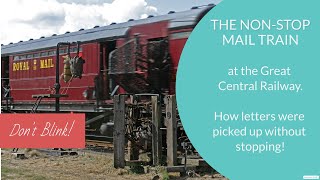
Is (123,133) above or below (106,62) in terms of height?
below

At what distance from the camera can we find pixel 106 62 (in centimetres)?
1655

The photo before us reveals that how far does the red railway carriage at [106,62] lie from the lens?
522 inches

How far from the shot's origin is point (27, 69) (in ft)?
68.5

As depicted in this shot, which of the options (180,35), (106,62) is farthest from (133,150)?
(106,62)

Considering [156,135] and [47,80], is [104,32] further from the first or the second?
[156,135]

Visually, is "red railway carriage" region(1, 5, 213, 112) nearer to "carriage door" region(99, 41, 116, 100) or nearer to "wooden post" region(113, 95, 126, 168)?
"carriage door" region(99, 41, 116, 100)

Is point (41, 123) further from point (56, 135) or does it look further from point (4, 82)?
point (4, 82)

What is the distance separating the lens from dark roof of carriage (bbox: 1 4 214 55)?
12734 millimetres

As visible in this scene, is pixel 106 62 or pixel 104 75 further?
pixel 106 62

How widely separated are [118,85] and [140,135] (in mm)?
3334

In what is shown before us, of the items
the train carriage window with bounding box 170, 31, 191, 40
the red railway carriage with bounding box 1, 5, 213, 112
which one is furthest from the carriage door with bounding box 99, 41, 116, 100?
the train carriage window with bounding box 170, 31, 191, 40

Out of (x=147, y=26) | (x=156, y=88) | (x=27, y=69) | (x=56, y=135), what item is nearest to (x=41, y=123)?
(x=56, y=135)

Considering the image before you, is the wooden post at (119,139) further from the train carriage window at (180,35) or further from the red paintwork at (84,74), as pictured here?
the train carriage window at (180,35)

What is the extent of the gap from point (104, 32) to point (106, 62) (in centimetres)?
109
